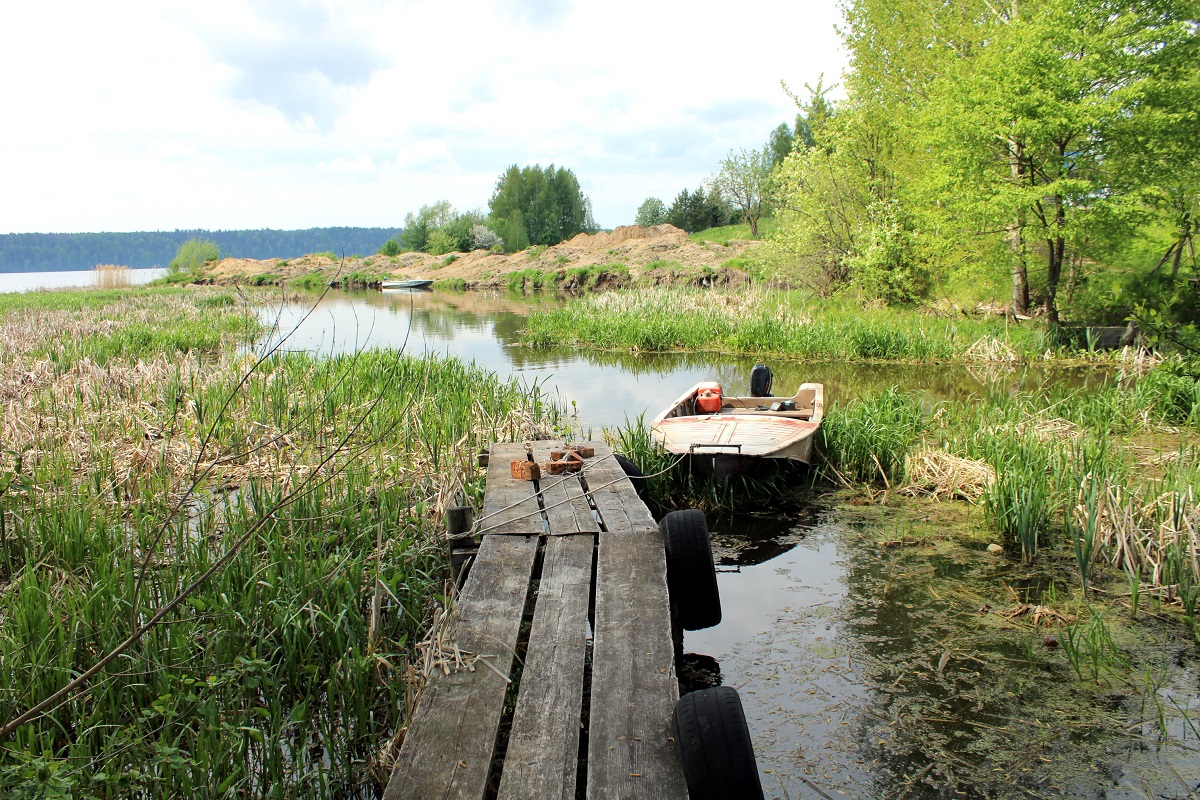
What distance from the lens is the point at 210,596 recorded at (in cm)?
423

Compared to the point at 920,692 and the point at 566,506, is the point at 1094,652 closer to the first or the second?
the point at 920,692

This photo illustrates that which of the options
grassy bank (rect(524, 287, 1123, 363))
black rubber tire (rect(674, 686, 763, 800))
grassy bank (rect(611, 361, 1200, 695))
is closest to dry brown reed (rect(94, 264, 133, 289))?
grassy bank (rect(524, 287, 1123, 363))

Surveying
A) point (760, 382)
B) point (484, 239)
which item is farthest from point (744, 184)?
point (760, 382)

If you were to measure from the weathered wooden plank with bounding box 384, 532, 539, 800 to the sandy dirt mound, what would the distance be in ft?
106

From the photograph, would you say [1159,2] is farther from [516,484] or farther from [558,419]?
[516,484]

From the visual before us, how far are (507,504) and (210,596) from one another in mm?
1823

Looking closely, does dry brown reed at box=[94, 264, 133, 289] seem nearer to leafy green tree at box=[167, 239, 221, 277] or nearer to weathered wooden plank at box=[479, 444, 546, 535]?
leafy green tree at box=[167, 239, 221, 277]

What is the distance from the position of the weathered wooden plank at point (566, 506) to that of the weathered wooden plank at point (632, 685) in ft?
1.29

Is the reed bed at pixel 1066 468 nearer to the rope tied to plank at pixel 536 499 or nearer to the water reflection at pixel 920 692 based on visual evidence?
the water reflection at pixel 920 692

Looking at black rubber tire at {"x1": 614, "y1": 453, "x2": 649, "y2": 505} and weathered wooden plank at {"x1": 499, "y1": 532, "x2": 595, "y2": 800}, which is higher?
weathered wooden plank at {"x1": 499, "y1": 532, "x2": 595, "y2": 800}

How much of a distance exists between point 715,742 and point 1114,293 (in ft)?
54.5

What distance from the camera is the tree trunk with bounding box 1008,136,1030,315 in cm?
1547

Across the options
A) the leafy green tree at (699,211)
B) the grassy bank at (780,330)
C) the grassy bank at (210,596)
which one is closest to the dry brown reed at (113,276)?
the grassy bank at (780,330)

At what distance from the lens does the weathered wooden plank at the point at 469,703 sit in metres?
2.65
